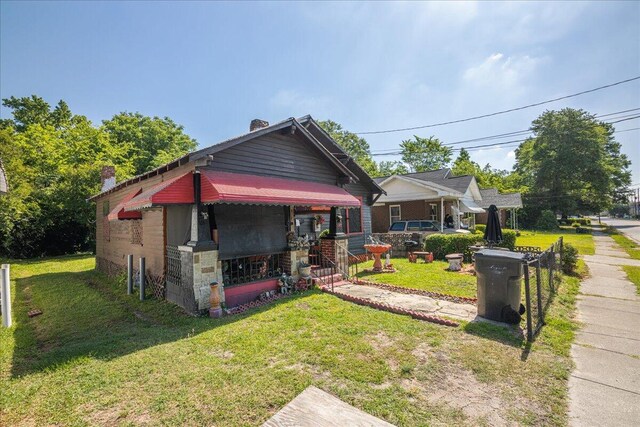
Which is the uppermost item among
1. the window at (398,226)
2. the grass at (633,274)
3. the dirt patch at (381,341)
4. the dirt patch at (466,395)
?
the window at (398,226)

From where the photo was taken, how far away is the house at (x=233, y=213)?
270 inches

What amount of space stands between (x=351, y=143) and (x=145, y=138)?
31.8 meters

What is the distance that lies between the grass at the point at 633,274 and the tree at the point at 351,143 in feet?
124

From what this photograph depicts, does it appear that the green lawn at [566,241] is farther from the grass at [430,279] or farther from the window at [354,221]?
the window at [354,221]

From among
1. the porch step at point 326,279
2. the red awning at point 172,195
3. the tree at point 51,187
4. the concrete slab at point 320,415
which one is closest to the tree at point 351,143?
the tree at point 51,187

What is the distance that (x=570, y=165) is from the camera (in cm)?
4216

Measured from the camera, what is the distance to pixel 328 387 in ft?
12.2

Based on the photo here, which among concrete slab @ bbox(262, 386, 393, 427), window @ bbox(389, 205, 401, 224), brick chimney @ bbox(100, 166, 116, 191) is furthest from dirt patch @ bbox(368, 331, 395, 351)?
window @ bbox(389, 205, 401, 224)

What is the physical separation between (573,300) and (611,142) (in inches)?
2515

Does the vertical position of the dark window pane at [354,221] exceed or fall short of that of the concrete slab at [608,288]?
it exceeds it

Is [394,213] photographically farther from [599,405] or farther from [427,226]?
[599,405]

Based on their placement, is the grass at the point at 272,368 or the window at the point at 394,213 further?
the window at the point at 394,213

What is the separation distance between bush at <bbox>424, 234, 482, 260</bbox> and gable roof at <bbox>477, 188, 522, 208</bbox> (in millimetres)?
21719

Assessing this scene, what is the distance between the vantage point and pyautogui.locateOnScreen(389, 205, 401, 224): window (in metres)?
21.7
